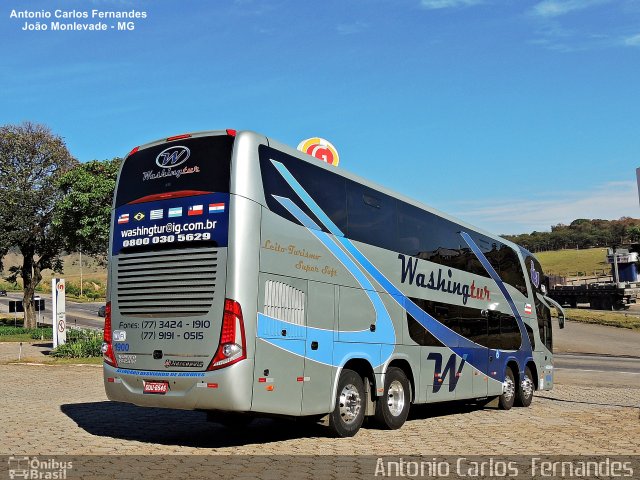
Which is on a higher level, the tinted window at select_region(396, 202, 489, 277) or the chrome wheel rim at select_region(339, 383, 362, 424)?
the tinted window at select_region(396, 202, 489, 277)

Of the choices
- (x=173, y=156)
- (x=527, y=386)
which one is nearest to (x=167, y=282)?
(x=173, y=156)

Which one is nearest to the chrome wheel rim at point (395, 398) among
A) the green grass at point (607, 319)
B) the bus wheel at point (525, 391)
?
the bus wheel at point (525, 391)

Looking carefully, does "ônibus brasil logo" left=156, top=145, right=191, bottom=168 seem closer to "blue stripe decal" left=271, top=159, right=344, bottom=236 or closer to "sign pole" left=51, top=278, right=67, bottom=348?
"blue stripe decal" left=271, top=159, right=344, bottom=236

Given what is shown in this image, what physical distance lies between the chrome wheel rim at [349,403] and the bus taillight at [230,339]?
2.30m

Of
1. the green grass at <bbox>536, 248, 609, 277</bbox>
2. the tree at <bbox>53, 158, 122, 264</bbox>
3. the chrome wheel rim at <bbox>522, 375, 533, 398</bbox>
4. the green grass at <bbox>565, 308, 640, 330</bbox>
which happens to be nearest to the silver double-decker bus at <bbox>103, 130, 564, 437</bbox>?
the chrome wheel rim at <bbox>522, 375, 533, 398</bbox>

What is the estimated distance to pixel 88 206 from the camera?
112 ft

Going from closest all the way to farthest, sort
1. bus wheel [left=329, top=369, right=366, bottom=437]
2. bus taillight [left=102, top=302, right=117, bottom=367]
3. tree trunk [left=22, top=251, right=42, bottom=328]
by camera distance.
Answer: bus taillight [left=102, top=302, right=117, bottom=367]
bus wheel [left=329, top=369, right=366, bottom=437]
tree trunk [left=22, top=251, right=42, bottom=328]

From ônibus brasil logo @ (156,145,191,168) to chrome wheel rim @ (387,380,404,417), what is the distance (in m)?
5.04

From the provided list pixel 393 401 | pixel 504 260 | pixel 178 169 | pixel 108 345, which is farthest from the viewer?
pixel 504 260

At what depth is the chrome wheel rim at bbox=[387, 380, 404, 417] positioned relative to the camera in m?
11.4

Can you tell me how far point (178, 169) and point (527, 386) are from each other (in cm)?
1114

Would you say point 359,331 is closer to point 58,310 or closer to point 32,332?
point 58,310

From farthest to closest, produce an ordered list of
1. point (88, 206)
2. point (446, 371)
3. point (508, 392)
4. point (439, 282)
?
point (88, 206) < point (508, 392) < point (439, 282) < point (446, 371)

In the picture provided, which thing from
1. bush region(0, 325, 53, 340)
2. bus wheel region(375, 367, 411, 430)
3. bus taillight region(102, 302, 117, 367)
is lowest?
bush region(0, 325, 53, 340)
